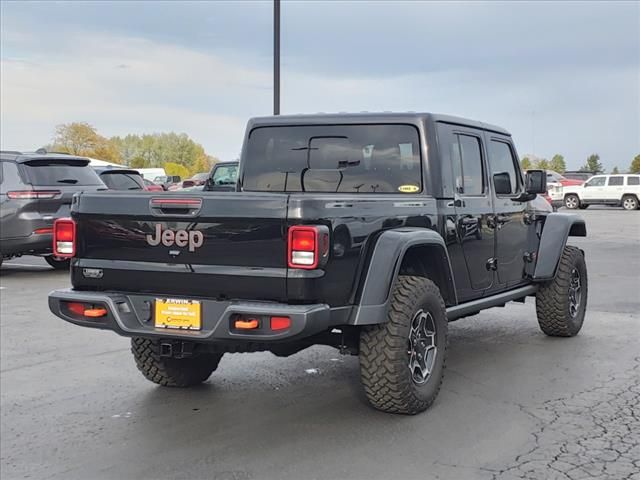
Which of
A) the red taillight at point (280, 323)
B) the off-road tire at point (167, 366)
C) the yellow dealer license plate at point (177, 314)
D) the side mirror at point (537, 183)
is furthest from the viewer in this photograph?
the side mirror at point (537, 183)

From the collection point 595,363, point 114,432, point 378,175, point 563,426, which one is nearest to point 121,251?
point 114,432

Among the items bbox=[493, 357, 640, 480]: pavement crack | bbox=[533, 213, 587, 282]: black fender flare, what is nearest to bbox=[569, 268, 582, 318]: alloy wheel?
bbox=[533, 213, 587, 282]: black fender flare

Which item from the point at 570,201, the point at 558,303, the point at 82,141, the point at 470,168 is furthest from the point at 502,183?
the point at 82,141

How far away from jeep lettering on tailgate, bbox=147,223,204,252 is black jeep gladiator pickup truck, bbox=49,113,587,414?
13 millimetres

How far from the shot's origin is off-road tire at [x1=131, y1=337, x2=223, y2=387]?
5254 mm

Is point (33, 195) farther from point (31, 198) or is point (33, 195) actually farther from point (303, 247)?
point (303, 247)

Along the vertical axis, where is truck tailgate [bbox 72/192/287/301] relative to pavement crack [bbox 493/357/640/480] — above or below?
above

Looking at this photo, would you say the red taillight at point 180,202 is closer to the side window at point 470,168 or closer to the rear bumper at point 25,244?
the side window at point 470,168

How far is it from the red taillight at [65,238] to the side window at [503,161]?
11.0ft

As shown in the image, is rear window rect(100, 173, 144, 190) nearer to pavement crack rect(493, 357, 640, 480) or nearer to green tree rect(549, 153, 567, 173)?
pavement crack rect(493, 357, 640, 480)

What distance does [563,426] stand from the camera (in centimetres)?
447

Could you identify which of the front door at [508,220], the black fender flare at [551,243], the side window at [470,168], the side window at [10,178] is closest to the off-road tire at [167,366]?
the side window at [470,168]

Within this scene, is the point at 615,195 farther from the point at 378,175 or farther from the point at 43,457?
the point at 43,457

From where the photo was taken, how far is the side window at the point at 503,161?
6.26 meters
